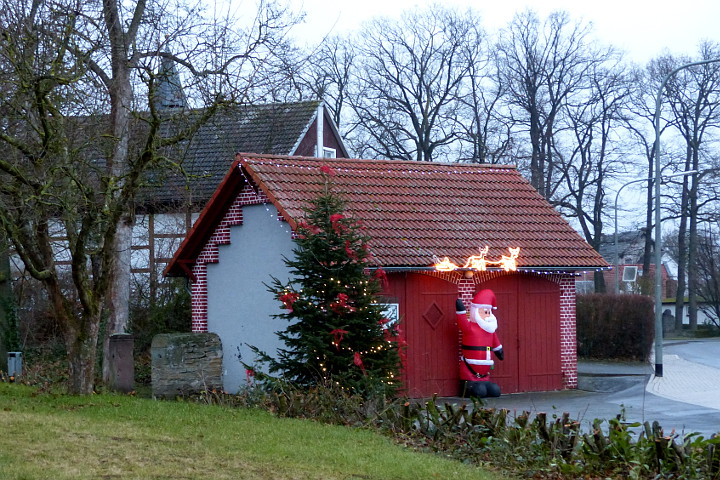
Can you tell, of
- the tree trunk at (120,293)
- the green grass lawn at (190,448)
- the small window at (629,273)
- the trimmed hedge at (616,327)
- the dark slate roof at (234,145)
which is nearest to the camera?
the green grass lawn at (190,448)

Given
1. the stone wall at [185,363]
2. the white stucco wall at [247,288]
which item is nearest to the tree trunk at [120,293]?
the white stucco wall at [247,288]

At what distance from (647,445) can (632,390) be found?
11602mm

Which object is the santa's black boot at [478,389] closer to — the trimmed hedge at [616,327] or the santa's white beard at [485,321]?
the santa's white beard at [485,321]

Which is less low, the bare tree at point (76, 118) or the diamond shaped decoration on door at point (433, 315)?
the bare tree at point (76, 118)

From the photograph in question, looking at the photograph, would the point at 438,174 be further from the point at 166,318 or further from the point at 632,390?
the point at 166,318

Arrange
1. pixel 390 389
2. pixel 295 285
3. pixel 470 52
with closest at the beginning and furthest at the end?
1. pixel 390 389
2. pixel 295 285
3. pixel 470 52

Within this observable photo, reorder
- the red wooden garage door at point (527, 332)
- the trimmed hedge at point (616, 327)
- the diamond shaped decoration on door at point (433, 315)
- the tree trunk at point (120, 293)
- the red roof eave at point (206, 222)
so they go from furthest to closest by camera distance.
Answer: the trimmed hedge at point (616, 327), the tree trunk at point (120, 293), the red wooden garage door at point (527, 332), the red roof eave at point (206, 222), the diamond shaped decoration on door at point (433, 315)

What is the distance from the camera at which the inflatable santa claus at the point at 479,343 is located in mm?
18781

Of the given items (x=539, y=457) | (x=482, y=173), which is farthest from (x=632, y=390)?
(x=539, y=457)

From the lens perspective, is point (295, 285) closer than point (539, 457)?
No

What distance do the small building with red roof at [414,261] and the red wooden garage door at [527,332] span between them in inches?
0.8

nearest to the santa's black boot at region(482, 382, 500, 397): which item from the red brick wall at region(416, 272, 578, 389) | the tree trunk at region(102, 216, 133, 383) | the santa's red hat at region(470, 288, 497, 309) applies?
the santa's red hat at region(470, 288, 497, 309)

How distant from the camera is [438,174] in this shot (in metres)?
22.2

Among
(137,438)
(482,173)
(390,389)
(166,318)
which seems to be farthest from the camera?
(166,318)
